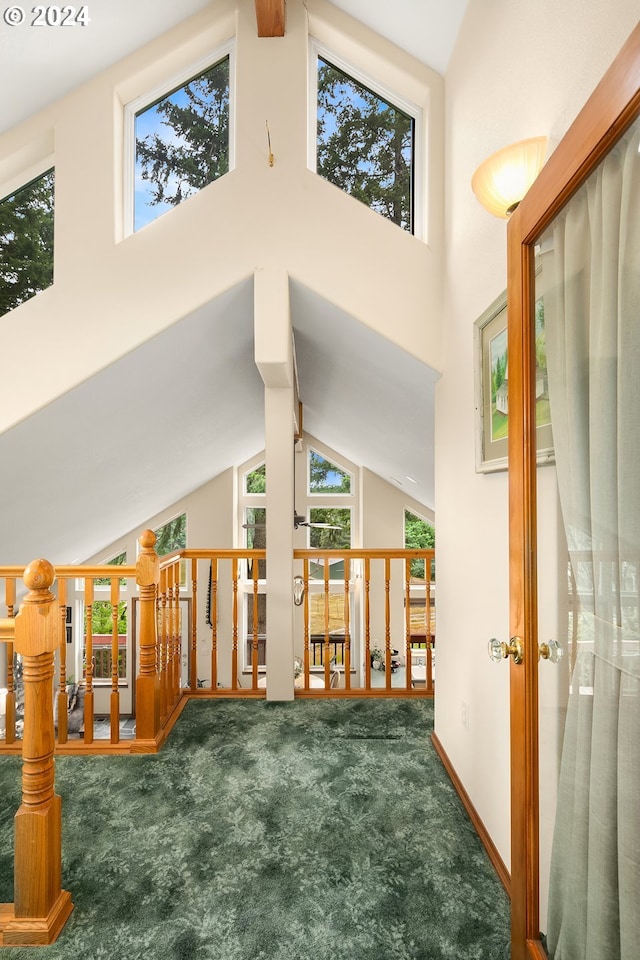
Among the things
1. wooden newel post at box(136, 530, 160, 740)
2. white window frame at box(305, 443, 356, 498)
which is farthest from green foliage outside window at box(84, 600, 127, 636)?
wooden newel post at box(136, 530, 160, 740)

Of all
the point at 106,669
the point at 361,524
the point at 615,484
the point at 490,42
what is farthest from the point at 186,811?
the point at 106,669

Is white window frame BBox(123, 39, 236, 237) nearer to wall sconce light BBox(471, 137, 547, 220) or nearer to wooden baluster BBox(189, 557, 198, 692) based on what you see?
wall sconce light BBox(471, 137, 547, 220)

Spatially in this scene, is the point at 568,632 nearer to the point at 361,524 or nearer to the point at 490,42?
the point at 490,42

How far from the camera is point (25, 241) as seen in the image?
2.88 metres

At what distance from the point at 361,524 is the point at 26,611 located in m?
6.53

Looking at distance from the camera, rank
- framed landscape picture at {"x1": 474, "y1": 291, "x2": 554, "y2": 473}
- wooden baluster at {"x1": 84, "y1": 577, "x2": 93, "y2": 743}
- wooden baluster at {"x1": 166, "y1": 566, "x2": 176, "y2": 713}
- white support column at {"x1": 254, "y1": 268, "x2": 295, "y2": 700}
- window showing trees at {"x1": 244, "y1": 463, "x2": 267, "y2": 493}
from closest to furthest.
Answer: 1. framed landscape picture at {"x1": 474, "y1": 291, "x2": 554, "y2": 473}
2. wooden baluster at {"x1": 84, "y1": 577, "x2": 93, "y2": 743}
3. wooden baluster at {"x1": 166, "y1": 566, "x2": 176, "y2": 713}
4. white support column at {"x1": 254, "y1": 268, "x2": 295, "y2": 700}
5. window showing trees at {"x1": 244, "y1": 463, "x2": 267, "y2": 493}

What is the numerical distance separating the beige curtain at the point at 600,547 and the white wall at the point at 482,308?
159mm

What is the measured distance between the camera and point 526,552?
1.29 meters

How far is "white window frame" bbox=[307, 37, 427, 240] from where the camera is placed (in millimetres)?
2824

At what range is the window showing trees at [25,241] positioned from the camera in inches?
113

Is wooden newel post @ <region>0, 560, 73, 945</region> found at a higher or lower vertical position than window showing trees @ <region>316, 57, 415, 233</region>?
lower

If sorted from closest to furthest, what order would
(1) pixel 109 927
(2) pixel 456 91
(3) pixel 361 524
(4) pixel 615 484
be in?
(4) pixel 615 484 < (1) pixel 109 927 < (2) pixel 456 91 < (3) pixel 361 524

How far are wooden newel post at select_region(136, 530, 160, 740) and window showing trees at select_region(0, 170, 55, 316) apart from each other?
4.99 feet

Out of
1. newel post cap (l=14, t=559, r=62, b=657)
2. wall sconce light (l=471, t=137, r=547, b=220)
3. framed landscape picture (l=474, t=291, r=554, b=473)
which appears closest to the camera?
wall sconce light (l=471, t=137, r=547, b=220)
